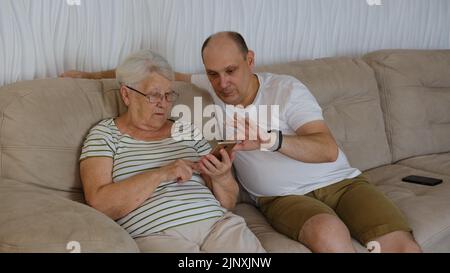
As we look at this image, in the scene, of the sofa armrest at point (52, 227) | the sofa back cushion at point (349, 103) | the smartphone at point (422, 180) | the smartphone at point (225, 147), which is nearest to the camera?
the sofa armrest at point (52, 227)

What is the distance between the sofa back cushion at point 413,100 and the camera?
272cm

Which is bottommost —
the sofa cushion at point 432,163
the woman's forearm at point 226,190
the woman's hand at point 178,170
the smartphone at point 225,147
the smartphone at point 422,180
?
the sofa cushion at point 432,163

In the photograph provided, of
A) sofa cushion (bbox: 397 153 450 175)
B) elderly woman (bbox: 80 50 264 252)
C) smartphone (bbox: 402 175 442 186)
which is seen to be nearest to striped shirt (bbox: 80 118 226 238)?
elderly woman (bbox: 80 50 264 252)

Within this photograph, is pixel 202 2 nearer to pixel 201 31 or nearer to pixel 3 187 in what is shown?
pixel 201 31

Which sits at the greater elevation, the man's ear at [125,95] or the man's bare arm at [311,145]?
the man's ear at [125,95]

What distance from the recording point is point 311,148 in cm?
183

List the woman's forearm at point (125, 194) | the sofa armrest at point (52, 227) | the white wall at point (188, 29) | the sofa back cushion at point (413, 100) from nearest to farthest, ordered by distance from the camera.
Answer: the sofa armrest at point (52, 227) < the woman's forearm at point (125, 194) < the white wall at point (188, 29) < the sofa back cushion at point (413, 100)

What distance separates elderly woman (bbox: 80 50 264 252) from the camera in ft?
5.45

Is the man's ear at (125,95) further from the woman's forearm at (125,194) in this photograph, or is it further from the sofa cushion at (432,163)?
the sofa cushion at (432,163)

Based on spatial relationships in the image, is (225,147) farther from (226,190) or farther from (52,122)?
(52,122)

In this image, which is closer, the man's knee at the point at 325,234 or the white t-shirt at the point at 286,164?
the man's knee at the point at 325,234

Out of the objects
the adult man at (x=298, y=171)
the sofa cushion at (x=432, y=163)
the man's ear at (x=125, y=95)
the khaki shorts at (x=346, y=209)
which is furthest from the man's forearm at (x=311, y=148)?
the sofa cushion at (x=432, y=163)

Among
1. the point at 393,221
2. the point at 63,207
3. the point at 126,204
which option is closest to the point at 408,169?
the point at 393,221

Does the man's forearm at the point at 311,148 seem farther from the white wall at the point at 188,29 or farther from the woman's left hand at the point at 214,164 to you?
the white wall at the point at 188,29
